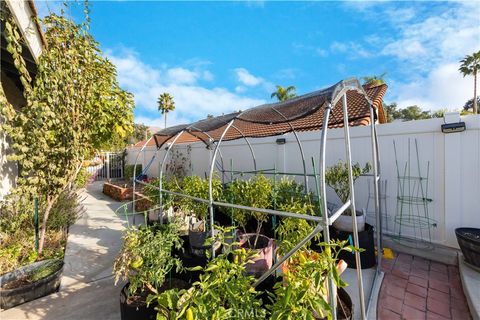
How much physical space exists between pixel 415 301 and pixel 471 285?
2.35ft

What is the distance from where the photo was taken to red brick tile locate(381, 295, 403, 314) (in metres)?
2.58

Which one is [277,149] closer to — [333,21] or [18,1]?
[333,21]

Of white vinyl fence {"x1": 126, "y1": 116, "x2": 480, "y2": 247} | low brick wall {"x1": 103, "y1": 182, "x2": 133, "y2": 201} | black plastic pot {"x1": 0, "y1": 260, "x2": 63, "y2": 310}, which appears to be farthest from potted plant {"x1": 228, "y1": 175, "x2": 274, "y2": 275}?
low brick wall {"x1": 103, "y1": 182, "x2": 133, "y2": 201}

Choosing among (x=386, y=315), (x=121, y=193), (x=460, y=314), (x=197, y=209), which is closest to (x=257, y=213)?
(x=197, y=209)

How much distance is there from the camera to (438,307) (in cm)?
262

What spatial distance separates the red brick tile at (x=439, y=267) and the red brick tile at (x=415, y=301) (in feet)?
3.09

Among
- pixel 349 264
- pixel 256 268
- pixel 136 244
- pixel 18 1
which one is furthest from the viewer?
pixel 349 264

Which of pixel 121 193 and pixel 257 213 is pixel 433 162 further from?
pixel 121 193

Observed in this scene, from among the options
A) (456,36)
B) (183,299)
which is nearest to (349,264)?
(183,299)

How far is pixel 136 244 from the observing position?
7.63 ft

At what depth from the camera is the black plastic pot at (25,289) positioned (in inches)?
108

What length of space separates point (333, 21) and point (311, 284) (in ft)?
17.0

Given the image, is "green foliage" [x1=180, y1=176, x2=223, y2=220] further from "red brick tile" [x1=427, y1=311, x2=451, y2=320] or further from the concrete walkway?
"red brick tile" [x1=427, y1=311, x2=451, y2=320]

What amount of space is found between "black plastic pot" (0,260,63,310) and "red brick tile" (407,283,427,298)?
4.63 m
